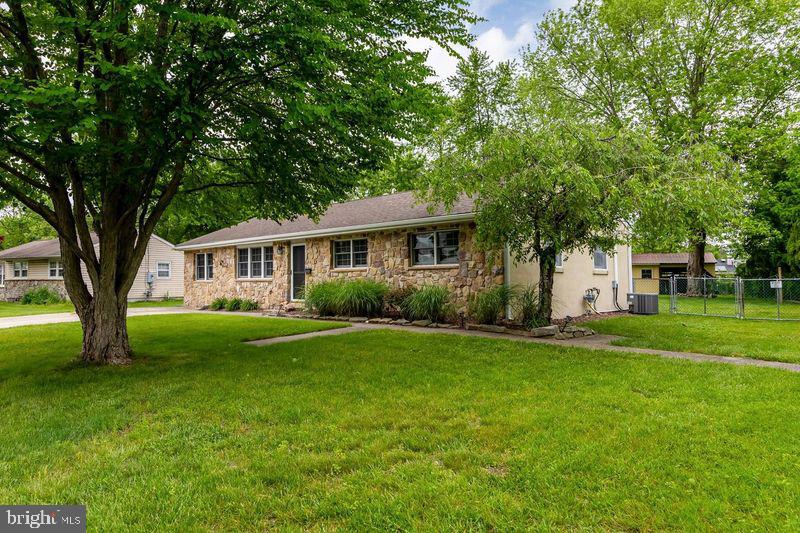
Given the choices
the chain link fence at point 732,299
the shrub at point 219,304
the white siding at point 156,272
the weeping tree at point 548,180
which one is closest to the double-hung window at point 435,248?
the weeping tree at point 548,180

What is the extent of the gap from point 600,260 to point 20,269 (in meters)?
31.0

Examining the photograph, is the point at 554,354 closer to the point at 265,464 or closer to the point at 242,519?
the point at 265,464

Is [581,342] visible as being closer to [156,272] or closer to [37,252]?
[156,272]

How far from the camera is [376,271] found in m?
13.3

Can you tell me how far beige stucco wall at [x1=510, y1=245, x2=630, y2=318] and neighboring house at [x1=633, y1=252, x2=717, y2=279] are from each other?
79.1 ft

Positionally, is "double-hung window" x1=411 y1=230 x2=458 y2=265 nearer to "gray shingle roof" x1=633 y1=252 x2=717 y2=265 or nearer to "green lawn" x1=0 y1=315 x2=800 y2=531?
"green lawn" x1=0 y1=315 x2=800 y2=531

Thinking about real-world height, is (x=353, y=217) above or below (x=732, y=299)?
above

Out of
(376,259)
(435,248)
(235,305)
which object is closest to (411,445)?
(435,248)

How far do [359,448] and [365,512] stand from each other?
3.01ft

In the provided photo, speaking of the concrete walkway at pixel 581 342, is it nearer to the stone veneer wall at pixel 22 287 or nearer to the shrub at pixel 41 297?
the shrub at pixel 41 297

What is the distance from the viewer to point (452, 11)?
697cm

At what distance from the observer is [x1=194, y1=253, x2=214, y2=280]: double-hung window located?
1916cm

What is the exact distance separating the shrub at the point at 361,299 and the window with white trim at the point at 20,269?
23757 mm

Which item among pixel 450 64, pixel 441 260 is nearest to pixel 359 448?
pixel 441 260
